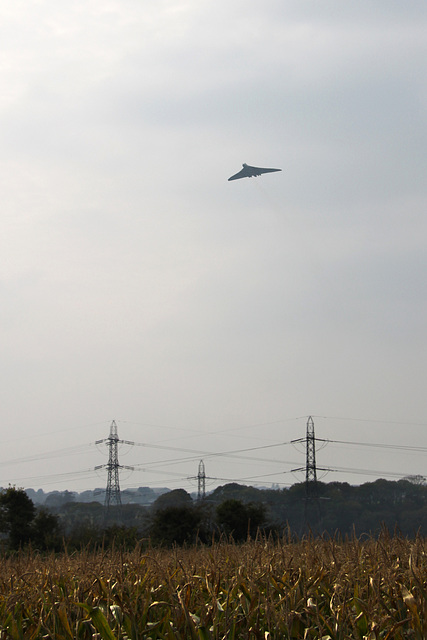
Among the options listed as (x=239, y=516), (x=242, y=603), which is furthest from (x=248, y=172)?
(x=242, y=603)

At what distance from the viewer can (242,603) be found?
453 inches

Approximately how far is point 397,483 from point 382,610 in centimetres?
17147

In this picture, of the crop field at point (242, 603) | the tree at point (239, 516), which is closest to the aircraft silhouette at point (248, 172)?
the tree at point (239, 516)

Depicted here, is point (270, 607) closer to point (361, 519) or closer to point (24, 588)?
point (24, 588)

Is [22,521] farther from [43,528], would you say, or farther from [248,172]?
[248,172]

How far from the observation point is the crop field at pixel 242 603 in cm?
1038

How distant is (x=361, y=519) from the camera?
133125mm

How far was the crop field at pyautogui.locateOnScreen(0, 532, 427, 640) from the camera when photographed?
10383mm

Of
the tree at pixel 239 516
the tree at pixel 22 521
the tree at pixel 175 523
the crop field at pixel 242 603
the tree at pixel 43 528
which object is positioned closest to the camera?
Answer: the crop field at pixel 242 603

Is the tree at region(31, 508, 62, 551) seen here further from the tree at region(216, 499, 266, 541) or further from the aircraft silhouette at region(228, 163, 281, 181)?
the aircraft silhouette at region(228, 163, 281, 181)

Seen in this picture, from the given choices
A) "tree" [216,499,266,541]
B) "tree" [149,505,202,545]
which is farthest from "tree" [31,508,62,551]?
"tree" [216,499,266,541]

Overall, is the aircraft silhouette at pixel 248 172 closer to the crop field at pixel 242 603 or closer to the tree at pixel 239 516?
the tree at pixel 239 516

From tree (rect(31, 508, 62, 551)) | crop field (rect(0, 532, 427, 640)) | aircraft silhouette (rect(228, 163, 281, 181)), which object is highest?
aircraft silhouette (rect(228, 163, 281, 181))

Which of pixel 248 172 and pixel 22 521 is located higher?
pixel 248 172
